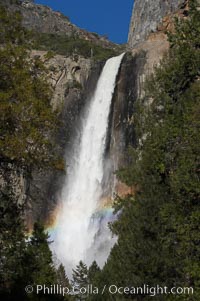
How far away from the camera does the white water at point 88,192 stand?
45594 millimetres

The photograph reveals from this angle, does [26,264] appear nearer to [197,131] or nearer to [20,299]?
[20,299]

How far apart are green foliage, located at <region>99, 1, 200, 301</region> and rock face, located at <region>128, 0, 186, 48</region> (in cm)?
5694

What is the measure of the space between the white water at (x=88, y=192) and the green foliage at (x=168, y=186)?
25.6 metres

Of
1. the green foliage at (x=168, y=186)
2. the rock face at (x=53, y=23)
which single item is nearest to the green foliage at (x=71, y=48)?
the rock face at (x=53, y=23)

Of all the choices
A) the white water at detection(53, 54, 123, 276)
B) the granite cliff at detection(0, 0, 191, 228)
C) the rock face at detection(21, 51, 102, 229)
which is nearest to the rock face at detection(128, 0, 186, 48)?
the granite cliff at detection(0, 0, 191, 228)

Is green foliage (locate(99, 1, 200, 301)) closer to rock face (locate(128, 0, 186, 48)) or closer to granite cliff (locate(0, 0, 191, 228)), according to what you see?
granite cliff (locate(0, 0, 191, 228))

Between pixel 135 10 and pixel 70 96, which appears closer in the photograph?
pixel 70 96

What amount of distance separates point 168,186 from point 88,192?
31823 mm

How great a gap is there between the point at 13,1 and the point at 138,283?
942cm

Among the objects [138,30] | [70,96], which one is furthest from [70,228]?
[138,30]

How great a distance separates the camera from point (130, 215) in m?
18.4

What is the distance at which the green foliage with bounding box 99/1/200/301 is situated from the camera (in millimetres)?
12422

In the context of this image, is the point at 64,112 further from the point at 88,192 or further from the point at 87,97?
the point at 88,192
